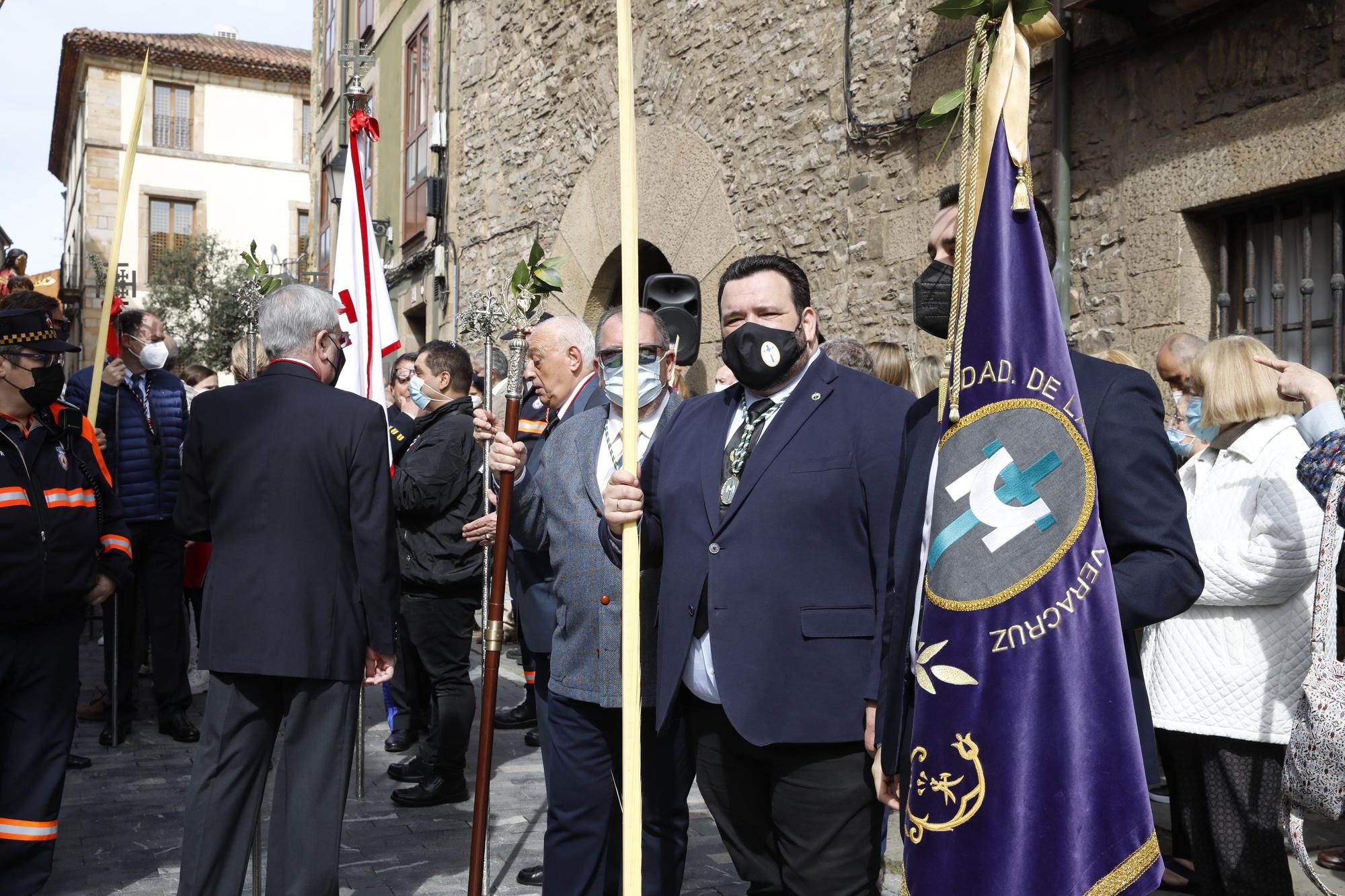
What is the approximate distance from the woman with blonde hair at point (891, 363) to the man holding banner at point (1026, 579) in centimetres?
335

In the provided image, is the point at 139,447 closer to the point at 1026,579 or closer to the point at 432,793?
the point at 432,793

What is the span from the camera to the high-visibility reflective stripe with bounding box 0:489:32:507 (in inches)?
165

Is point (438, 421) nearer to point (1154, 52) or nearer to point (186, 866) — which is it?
point (186, 866)

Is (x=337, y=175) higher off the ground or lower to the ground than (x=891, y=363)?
higher

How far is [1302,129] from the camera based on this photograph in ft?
18.2

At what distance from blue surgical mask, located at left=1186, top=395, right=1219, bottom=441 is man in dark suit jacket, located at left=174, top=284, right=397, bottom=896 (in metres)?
2.70

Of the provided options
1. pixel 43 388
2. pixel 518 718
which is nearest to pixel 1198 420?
pixel 518 718

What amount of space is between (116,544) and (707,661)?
9.31 ft

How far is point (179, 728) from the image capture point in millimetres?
6840

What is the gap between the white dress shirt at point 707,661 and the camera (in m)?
3.00

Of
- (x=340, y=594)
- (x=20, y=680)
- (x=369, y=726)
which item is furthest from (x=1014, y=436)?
(x=369, y=726)

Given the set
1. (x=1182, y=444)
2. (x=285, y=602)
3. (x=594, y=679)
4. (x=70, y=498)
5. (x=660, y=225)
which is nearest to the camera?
(x=594, y=679)

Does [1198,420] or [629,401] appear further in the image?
[1198,420]

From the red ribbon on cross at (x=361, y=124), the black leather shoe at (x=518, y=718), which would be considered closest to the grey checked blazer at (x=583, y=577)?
the red ribbon on cross at (x=361, y=124)
